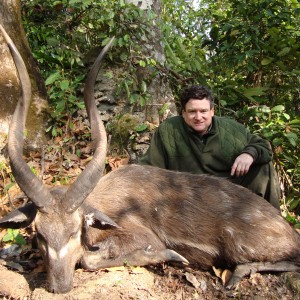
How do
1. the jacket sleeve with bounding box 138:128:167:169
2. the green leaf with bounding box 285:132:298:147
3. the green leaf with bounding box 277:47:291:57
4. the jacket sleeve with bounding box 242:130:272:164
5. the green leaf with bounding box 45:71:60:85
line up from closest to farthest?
the jacket sleeve with bounding box 242:130:272:164 → the jacket sleeve with bounding box 138:128:167:169 → the green leaf with bounding box 285:132:298:147 → the green leaf with bounding box 45:71:60:85 → the green leaf with bounding box 277:47:291:57

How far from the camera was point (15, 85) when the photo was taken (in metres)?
6.16

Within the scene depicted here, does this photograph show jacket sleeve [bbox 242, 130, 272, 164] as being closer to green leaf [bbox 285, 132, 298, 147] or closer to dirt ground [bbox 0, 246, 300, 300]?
green leaf [bbox 285, 132, 298, 147]

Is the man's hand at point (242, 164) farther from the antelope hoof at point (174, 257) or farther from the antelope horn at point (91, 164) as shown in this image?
the antelope horn at point (91, 164)

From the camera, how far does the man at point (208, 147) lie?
5.11 m

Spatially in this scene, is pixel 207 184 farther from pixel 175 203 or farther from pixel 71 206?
pixel 71 206

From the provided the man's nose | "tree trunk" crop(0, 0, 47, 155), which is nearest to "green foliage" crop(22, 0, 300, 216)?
"tree trunk" crop(0, 0, 47, 155)

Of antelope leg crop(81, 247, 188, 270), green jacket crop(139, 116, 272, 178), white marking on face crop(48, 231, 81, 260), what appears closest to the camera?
white marking on face crop(48, 231, 81, 260)

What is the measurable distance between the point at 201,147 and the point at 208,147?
0.31ft

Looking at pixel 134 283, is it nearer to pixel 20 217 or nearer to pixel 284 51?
pixel 20 217

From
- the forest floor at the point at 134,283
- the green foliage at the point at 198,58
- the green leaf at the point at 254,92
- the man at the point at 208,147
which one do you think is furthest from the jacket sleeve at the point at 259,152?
the green leaf at the point at 254,92

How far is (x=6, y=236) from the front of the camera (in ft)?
15.0

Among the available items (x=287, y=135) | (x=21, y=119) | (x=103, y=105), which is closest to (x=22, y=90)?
(x=21, y=119)

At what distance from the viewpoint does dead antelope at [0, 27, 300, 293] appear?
354cm

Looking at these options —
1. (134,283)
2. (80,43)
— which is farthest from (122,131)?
(134,283)
